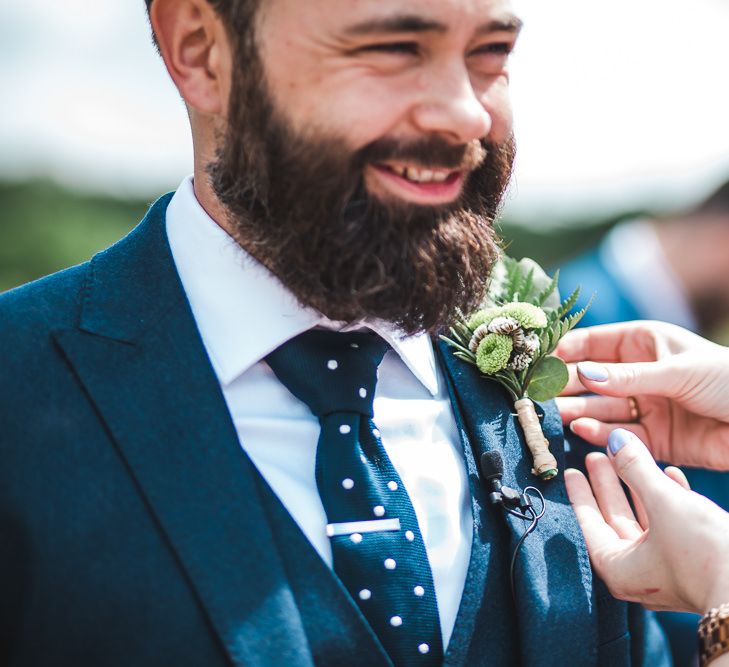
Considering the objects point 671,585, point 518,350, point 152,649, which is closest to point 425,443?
point 518,350

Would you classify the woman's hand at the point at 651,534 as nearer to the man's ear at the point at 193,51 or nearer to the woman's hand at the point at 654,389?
the woman's hand at the point at 654,389

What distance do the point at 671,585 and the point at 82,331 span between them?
4.61ft

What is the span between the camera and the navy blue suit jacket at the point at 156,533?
64.2 inches

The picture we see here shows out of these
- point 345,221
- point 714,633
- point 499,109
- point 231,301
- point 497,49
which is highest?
point 497,49

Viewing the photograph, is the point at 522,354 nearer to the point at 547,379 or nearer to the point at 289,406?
the point at 547,379

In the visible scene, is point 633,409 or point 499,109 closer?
point 499,109

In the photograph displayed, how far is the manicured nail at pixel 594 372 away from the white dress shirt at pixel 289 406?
37 cm

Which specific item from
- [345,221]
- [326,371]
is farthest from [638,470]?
[345,221]

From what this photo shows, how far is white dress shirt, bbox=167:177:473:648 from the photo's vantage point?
190 centimetres

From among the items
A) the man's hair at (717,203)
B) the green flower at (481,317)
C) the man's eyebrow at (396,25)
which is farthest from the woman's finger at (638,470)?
the man's hair at (717,203)

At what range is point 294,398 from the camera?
199 centimetres

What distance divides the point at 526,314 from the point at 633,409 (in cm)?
48

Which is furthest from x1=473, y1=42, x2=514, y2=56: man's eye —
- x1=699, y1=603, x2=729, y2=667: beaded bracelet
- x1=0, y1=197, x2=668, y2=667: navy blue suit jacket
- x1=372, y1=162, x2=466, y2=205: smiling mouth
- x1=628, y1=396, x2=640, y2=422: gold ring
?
x1=699, y1=603, x2=729, y2=667: beaded bracelet

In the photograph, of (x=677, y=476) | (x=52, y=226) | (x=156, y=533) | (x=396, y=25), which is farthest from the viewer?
(x=52, y=226)
